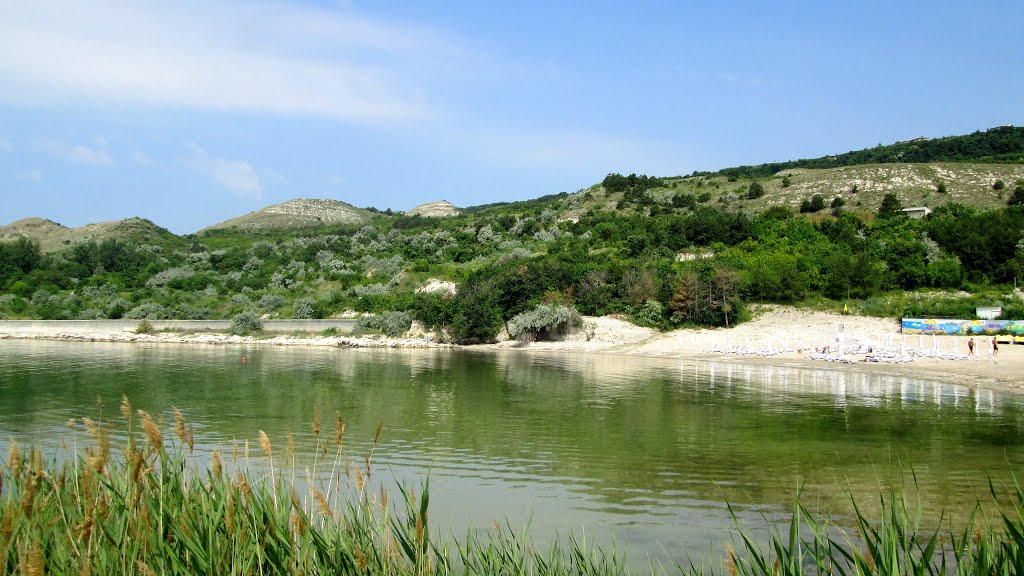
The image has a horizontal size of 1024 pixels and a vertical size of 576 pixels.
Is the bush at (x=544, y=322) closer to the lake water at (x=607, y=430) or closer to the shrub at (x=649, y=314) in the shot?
the shrub at (x=649, y=314)

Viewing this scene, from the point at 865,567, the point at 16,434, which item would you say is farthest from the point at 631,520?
the point at 16,434

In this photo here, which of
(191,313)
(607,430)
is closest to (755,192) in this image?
(191,313)

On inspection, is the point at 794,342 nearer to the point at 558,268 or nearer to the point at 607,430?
the point at 558,268

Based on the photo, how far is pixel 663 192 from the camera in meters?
84.8

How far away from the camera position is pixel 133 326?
6031 cm

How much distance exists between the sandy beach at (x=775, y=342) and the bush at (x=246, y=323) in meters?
1.36

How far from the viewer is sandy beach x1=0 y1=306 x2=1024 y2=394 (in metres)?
30.3

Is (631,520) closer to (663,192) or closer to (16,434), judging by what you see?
(16,434)

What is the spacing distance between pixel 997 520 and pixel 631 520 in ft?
17.3

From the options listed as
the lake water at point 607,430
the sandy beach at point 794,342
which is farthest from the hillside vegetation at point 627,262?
the lake water at point 607,430

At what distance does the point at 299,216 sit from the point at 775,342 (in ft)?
395

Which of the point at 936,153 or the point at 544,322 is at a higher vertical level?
the point at 936,153

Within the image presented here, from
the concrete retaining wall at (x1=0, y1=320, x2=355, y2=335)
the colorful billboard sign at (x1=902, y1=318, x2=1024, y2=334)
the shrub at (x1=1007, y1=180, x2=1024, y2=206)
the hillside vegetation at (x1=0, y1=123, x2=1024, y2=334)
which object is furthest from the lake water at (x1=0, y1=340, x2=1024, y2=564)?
the shrub at (x1=1007, y1=180, x2=1024, y2=206)

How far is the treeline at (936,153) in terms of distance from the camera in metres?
95.5
